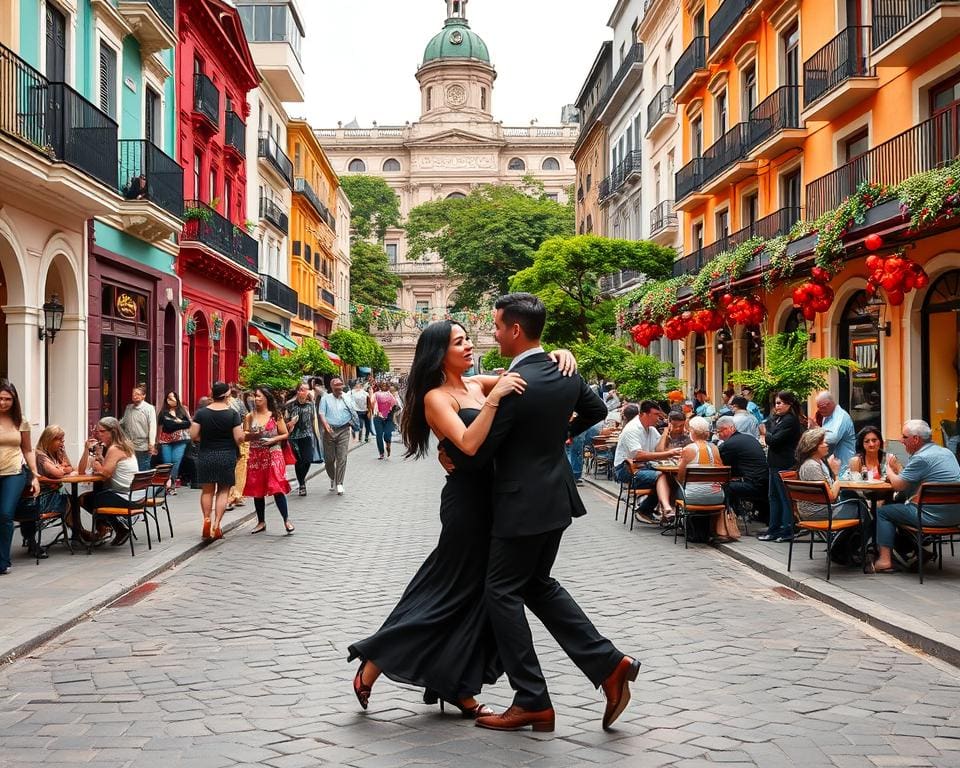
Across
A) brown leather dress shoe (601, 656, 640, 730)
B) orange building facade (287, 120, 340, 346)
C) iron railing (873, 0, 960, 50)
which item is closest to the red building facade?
orange building facade (287, 120, 340, 346)

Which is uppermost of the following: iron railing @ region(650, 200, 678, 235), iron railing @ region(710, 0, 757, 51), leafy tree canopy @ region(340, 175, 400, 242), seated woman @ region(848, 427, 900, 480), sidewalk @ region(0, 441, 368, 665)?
leafy tree canopy @ region(340, 175, 400, 242)

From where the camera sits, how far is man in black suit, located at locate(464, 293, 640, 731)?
4602 mm

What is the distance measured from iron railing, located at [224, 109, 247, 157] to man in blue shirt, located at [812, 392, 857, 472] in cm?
2182

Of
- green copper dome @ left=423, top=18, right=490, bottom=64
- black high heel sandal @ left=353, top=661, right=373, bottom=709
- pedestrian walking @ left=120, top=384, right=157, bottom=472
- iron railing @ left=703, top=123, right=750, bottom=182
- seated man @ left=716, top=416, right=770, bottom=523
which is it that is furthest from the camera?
green copper dome @ left=423, top=18, right=490, bottom=64

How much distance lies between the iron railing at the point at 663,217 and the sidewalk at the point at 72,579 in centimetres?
2292

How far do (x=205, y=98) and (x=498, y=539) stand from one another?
77.5ft

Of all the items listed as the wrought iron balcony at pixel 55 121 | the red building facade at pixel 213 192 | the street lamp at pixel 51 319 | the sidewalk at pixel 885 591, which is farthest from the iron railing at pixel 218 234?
the sidewalk at pixel 885 591

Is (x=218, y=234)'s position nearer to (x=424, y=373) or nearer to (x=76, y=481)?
(x=76, y=481)

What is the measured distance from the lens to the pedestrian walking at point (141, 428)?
15023 mm

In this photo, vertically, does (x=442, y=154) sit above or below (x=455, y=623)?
above

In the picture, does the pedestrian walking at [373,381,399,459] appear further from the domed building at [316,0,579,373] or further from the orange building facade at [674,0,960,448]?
the domed building at [316,0,579,373]

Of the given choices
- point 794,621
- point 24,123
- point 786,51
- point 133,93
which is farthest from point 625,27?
point 794,621

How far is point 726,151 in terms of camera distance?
26.6 metres

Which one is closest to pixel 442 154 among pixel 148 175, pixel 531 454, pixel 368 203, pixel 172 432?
pixel 368 203
